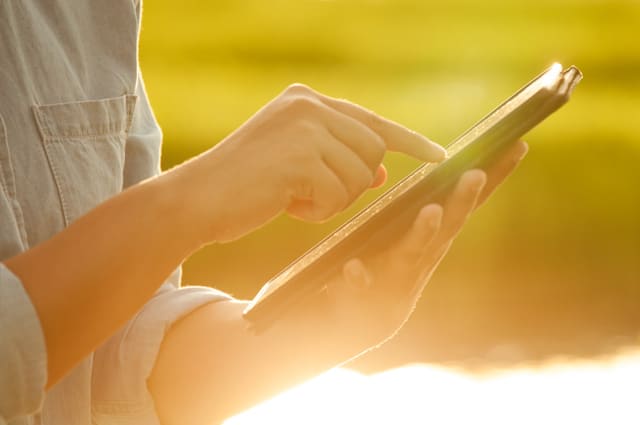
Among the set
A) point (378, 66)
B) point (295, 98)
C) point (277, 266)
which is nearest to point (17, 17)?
point (295, 98)

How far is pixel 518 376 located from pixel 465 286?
110 centimetres

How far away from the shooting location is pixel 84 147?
1.24 metres

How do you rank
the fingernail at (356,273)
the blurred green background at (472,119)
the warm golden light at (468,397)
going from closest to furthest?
the fingernail at (356,273) < the warm golden light at (468,397) < the blurred green background at (472,119)

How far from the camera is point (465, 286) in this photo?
15.8ft

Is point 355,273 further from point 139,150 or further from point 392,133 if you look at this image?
point 139,150

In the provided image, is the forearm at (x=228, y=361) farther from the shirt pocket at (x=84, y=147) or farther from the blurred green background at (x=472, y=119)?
the blurred green background at (x=472, y=119)

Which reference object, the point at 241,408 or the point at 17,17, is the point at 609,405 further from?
the point at 17,17

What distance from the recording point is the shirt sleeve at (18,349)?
0.94 m

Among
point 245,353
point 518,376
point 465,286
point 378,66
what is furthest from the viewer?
point 378,66

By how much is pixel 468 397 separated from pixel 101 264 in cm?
269

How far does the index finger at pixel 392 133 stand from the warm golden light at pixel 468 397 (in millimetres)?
2198

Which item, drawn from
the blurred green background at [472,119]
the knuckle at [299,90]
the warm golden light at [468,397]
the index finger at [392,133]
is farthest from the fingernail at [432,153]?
the blurred green background at [472,119]

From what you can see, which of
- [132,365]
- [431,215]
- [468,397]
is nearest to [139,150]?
[132,365]

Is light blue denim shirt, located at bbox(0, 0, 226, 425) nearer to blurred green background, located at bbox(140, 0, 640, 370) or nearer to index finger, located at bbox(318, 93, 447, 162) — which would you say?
index finger, located at bbox(318, 93, 447, 162)
